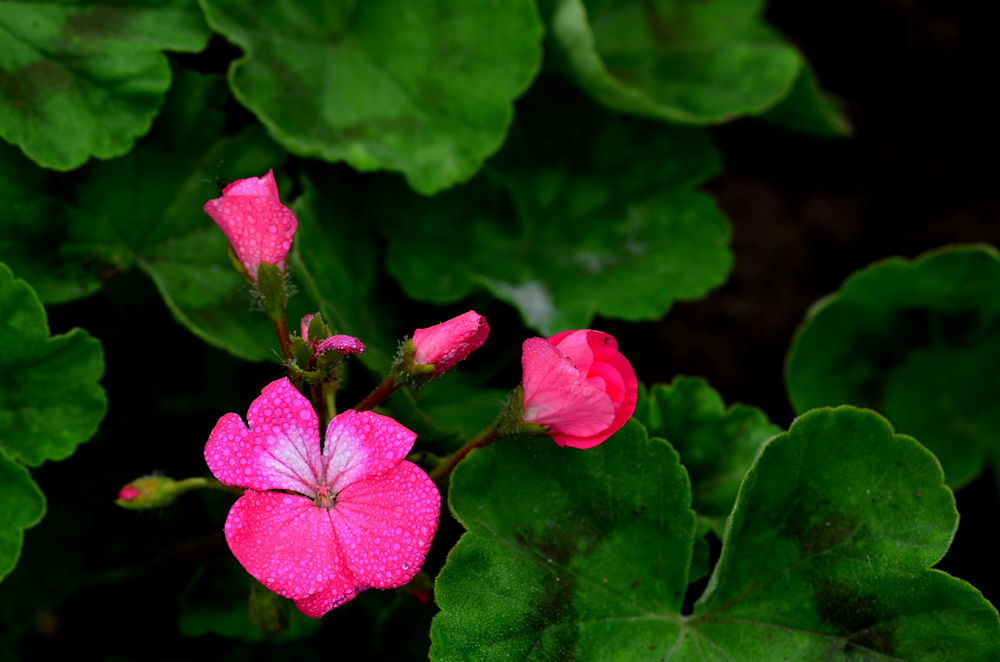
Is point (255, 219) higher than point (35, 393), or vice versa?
point (255, 219)

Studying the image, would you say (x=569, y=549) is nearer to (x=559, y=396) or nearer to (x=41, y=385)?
(x=559, y=396)

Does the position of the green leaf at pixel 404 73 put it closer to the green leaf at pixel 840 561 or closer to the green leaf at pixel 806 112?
the green leaf at pixel 806 112

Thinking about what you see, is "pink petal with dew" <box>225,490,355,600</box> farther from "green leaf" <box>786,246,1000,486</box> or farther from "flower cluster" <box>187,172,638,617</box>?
"green leaf" <box>786,246,1000,486</box>

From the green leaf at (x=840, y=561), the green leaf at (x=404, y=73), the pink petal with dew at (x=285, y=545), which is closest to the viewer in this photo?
the pink petal with dew at (x=285, y=545)

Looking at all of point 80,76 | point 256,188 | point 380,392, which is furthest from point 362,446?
point 80,76

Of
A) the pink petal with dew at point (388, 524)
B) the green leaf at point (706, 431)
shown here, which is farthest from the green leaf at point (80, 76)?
the green leaf at point (706, 431)

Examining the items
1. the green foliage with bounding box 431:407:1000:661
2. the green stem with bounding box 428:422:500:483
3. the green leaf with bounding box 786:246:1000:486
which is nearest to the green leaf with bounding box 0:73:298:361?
the green stem with bounding box 428:422:500:483
